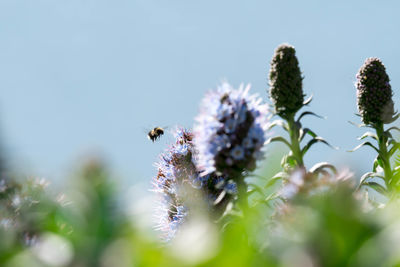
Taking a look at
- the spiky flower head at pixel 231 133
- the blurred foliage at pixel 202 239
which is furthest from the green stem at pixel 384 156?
the blurred foliage at pixel 202 239

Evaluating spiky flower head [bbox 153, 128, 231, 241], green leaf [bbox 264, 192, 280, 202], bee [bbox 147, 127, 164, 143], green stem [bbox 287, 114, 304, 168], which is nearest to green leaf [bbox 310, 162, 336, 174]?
green stem [bbox 287, 114, 304, 168]

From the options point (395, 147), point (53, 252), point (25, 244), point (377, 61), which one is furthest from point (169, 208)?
point (53, 252)

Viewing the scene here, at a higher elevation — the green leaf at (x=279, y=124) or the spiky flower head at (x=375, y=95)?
the spiky flower head at (x=375, y=95)

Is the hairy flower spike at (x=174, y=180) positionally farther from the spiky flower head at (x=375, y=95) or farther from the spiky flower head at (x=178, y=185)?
the spiky flower head at (x=375, y=95)

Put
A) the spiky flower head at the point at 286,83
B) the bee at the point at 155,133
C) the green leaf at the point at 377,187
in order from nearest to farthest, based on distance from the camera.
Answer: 1. the spiky flower head at the point at 286,83
2. the green leaf at the point at 377,187
3. the bee at the point at 155,133

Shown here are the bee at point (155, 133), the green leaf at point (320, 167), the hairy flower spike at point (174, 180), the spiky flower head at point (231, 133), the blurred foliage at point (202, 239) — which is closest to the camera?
the blurred foliage at point (202, 239)

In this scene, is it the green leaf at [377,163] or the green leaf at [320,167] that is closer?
the green leaf at [320,167]

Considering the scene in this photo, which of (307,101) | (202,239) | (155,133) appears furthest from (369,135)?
(202,239)

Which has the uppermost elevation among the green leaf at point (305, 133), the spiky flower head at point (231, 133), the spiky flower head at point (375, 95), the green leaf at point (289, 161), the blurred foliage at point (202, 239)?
the spiky flower head at point (375, 95)
